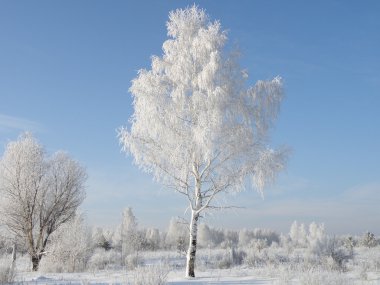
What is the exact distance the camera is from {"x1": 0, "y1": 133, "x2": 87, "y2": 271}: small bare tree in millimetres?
27859

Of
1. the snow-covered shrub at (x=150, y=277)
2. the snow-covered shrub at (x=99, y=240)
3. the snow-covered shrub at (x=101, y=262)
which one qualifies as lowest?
the snow-covered shrub at (x=150, y=277)

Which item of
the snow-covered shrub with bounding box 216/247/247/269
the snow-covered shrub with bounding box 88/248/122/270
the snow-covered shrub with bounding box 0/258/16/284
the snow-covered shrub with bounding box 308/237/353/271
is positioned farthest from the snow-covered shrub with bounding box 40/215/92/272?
the snow-covered shrub with bounding box 308/237/353/271

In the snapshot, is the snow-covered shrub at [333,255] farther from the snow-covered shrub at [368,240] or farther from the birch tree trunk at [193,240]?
the snow-covered shrub at [368,240]

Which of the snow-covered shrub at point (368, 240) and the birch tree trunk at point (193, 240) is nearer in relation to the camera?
the birch tree trunk at point (193, 240)

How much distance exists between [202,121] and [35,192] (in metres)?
14.2

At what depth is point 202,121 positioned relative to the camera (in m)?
18.6

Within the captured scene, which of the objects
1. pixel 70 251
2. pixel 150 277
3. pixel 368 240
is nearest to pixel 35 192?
pixel 70 251

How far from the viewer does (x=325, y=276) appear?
36.3ft

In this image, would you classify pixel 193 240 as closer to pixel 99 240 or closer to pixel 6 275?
pixel 6 275

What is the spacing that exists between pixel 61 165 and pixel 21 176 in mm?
2964

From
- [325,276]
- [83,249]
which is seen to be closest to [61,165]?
[83,249]

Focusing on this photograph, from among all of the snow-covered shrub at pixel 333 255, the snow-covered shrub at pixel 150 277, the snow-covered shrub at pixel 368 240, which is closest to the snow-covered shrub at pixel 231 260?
the snow-covered shrub at pixel 333 255

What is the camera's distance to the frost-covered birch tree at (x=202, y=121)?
19.2 metres

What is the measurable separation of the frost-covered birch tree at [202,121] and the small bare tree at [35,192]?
10759 millimetres
